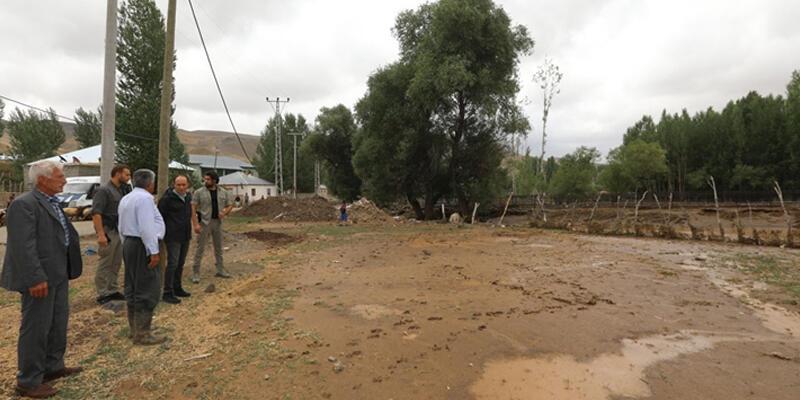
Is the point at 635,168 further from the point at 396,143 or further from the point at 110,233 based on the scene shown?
the point at 110,233

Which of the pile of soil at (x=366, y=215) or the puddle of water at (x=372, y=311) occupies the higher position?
the pile of soil at (x=366, y=215)

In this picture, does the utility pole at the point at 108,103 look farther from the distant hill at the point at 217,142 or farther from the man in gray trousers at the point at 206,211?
the distant hill at the point at 217,142

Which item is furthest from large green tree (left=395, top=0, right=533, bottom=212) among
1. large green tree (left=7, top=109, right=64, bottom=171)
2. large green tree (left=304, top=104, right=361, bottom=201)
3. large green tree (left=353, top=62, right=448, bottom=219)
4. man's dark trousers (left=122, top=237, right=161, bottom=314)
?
large green tree (left=7, top=109, right=64, bottom=171)

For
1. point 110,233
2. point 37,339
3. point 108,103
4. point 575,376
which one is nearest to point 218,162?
point 108,103

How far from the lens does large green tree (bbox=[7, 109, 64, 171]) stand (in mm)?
42688

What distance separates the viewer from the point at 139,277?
3.91m

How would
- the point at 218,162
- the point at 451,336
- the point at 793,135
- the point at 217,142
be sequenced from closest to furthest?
the point at 451,336
the point at 793,135
the point at 218,162
the point at 217,142

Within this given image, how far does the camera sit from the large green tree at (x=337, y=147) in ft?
103

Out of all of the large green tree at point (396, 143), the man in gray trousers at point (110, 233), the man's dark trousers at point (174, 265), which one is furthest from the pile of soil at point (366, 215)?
the man in gray trousers at point (110, 233)

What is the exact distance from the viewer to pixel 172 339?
13.6 ft

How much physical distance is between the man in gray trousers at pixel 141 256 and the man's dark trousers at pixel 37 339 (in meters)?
0.68

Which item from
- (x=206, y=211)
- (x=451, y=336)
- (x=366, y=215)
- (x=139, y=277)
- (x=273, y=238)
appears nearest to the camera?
(x=139, y=277)

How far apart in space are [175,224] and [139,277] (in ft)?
4.85

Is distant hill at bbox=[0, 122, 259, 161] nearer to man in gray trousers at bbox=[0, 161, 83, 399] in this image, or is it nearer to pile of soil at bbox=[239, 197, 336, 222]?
pile of soil at bbox=[239, 197, 336, 222]
